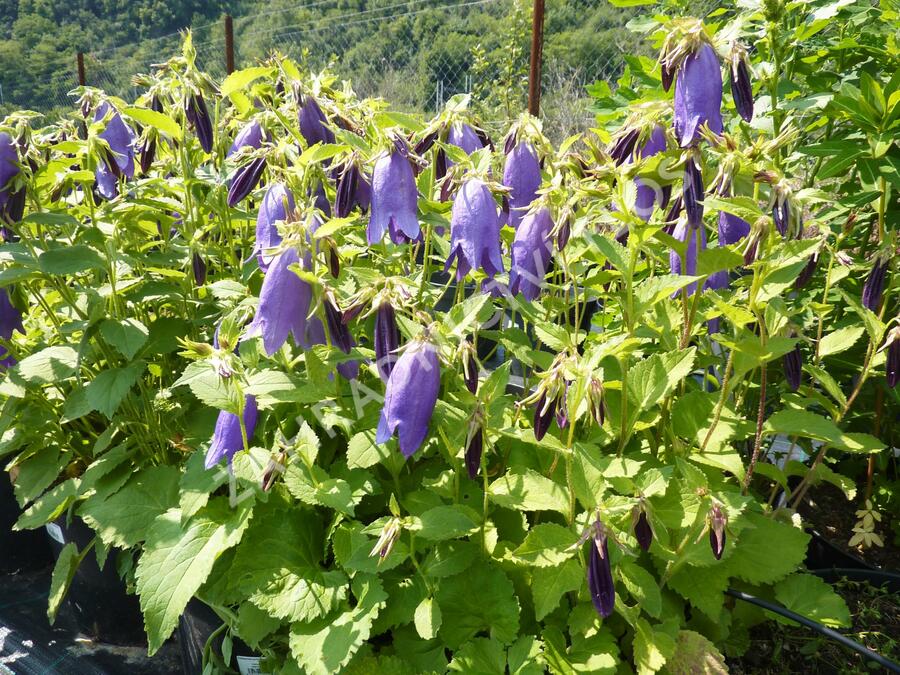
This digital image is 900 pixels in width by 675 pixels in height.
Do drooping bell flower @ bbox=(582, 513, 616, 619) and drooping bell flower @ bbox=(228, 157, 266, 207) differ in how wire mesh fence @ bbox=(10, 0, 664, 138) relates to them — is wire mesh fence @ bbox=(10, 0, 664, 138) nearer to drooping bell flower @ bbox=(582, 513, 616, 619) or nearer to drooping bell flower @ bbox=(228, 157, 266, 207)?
drooping bell flower @ bbox=(228, 157, 266, 207)

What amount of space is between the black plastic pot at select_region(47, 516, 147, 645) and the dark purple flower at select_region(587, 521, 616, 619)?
1.51 m

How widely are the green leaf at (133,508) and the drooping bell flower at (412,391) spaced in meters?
0.76

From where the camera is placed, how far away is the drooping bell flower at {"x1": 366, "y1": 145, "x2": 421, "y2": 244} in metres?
1.22

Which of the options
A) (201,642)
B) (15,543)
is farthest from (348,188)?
(15,543)

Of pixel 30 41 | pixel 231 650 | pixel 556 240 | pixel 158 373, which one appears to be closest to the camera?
pixel 556 240

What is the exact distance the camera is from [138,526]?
1.53 m

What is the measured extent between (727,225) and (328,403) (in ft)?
2.90

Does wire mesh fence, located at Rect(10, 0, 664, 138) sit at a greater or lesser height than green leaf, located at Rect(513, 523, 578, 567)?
lesser

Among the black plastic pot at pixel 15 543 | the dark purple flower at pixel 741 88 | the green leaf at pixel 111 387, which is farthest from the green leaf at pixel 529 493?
the black plastic pot at pixel 15 543

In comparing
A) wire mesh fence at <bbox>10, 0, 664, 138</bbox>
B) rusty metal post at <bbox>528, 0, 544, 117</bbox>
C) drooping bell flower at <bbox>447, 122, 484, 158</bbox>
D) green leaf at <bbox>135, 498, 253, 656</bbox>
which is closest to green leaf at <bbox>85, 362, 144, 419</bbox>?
green leaf at <bbox>135, 498, 253, 656</bbox>

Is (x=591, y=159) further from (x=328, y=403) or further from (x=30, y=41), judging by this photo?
(x=30, y=41)

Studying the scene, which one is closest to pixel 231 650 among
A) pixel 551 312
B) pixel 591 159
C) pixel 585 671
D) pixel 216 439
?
pixel 216 439

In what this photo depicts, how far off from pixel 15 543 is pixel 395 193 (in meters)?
2.14

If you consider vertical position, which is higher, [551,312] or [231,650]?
[551,312]
